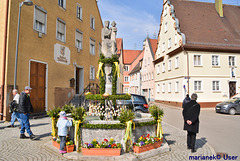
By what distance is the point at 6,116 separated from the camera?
10.3 meters

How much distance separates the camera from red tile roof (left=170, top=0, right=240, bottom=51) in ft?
75.0

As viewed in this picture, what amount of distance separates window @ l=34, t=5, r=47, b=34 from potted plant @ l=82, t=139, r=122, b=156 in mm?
10608

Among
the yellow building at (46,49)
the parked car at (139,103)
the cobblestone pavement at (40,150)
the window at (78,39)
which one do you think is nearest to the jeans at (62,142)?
the cobblestone pavement at (40,150)

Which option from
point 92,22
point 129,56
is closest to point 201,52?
point 92,22

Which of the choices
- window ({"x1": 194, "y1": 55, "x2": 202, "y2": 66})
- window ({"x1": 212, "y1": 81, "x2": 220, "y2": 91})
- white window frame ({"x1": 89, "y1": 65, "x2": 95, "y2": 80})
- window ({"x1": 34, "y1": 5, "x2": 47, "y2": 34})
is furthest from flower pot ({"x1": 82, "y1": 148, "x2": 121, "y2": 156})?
window ({"x1": 212, "y1": 81, "x2": 220, "y2": 91})

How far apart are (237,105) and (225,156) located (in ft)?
42.3

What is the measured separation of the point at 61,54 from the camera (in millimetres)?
15578

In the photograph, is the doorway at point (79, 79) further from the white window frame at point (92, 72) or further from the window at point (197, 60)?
the window at point (197, 60)

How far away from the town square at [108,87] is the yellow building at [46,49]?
66mm

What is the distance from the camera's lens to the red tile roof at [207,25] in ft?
75.0

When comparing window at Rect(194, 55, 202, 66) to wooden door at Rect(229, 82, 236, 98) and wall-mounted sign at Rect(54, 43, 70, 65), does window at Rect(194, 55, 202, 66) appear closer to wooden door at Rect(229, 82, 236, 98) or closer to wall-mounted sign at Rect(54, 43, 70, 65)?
wooden door at Rect(229, 82, 236, 98)

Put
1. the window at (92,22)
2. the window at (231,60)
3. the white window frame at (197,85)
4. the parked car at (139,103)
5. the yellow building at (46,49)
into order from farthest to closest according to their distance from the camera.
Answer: the window at (231,60) < the white window frame at (197,85) < the window at (92,22) < the parked car at (139,103) < the yellow building at (46,49)

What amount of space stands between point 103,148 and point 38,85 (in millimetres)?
9531

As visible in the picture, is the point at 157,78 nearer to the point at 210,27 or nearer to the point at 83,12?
the point at 210,27
